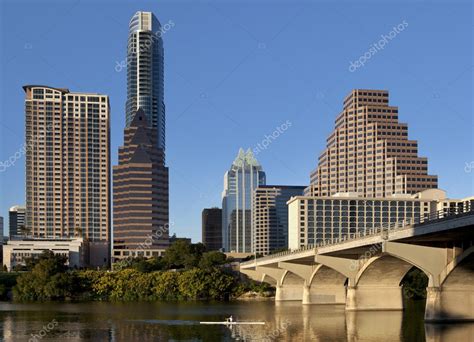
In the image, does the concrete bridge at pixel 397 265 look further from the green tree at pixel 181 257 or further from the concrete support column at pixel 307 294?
the green tree at pixel 181 257

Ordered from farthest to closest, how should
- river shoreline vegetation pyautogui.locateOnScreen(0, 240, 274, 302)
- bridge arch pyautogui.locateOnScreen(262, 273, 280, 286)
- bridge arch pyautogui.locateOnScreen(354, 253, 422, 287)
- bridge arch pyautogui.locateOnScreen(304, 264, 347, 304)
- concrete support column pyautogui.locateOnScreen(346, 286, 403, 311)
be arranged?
bridge arch pyautogui.locateOnScreen(262, 273, 280, 286) < river shoreline vegetation pyautogui.locateOnScreen(0, 240, 274, 302) < bridge arch pyautogui.locateOnScreen(304, 264, 347, 304) < concrete support column pyautogui.locateOnScreen(346, 286, 403, 311) < bridge arch pyautogui.locateOnScreen(354, 253, 422, 287)

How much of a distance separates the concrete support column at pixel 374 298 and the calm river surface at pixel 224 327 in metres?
2.46

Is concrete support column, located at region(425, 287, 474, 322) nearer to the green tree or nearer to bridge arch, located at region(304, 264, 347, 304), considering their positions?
bridge arch, located at region(304, 264, 347, 304)

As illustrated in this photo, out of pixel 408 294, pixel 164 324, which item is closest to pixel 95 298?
pixel 408 294

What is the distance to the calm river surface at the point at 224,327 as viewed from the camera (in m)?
66.1

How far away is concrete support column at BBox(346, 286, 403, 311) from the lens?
97500mm

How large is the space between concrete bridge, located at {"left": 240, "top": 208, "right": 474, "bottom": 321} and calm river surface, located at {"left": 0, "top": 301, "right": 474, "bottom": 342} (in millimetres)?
3278

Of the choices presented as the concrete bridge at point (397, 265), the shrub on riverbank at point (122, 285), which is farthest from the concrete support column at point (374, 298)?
the shrub on riverbank at point (122, 285)

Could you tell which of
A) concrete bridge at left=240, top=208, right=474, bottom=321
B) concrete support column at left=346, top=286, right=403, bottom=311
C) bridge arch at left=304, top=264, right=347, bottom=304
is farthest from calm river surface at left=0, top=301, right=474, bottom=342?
bridge arch at left=304, top=264, right=347, bottom=304

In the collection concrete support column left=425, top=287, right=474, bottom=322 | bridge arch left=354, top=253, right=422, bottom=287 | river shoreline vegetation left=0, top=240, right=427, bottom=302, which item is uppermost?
bridge arch left=354, top=253, right=422, bottom=287

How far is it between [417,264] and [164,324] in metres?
30.0

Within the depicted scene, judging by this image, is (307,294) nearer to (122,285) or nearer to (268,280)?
(268,280)

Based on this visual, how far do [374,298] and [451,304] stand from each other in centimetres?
2516

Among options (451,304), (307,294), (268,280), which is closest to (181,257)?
(268,280)
